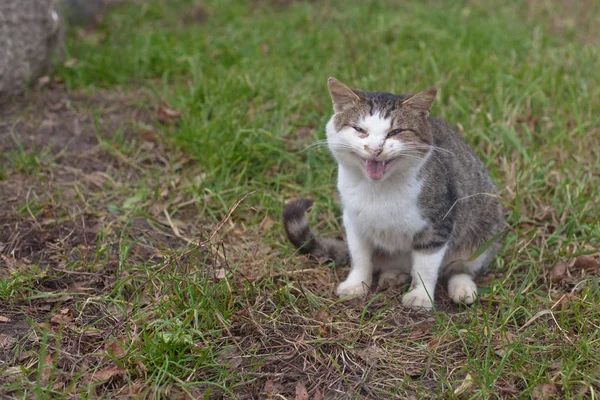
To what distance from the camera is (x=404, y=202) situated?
319cm

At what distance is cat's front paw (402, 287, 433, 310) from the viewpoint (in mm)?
3324

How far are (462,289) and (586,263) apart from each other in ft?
2.41

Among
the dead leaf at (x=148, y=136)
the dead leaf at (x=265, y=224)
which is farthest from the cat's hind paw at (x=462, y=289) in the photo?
the dead leaf at (x=148, y=136)

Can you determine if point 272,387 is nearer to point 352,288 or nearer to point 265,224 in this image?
point 352,288

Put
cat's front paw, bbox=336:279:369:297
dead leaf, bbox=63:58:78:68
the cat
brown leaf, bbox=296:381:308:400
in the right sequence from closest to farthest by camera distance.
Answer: brown leaf, bbox=296:381:308:400, the cat, cat's front paw, bbox=336:279:369:297, dead leaf, bbox=63:58:78:68

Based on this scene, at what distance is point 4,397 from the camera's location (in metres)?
2.51

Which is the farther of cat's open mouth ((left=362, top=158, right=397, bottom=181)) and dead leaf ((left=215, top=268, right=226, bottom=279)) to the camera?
dead leaf ((left=215, top=268, right=226, bottom=279))

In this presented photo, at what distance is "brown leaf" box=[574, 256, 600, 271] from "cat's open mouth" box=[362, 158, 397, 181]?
1351mm

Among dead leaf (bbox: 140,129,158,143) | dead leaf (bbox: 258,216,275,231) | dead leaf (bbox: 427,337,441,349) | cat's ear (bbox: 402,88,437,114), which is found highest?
cat's ear (bbox: 402,88,437,114)

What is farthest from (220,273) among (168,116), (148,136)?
(168,116)

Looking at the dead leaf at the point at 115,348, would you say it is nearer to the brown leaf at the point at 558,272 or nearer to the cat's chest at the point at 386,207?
the cat's chest at the point at 386,207

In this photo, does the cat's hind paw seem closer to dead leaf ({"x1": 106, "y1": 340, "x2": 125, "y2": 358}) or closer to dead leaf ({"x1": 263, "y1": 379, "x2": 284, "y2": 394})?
dead leaf ({"x1": 263, "y1": 379, "x2": 284, "y2": 394})

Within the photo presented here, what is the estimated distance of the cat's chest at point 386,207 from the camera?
3189 millimetres

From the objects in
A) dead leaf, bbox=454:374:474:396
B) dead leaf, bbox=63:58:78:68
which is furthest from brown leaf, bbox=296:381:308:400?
dead leaf, bbox=63:58:78:68
